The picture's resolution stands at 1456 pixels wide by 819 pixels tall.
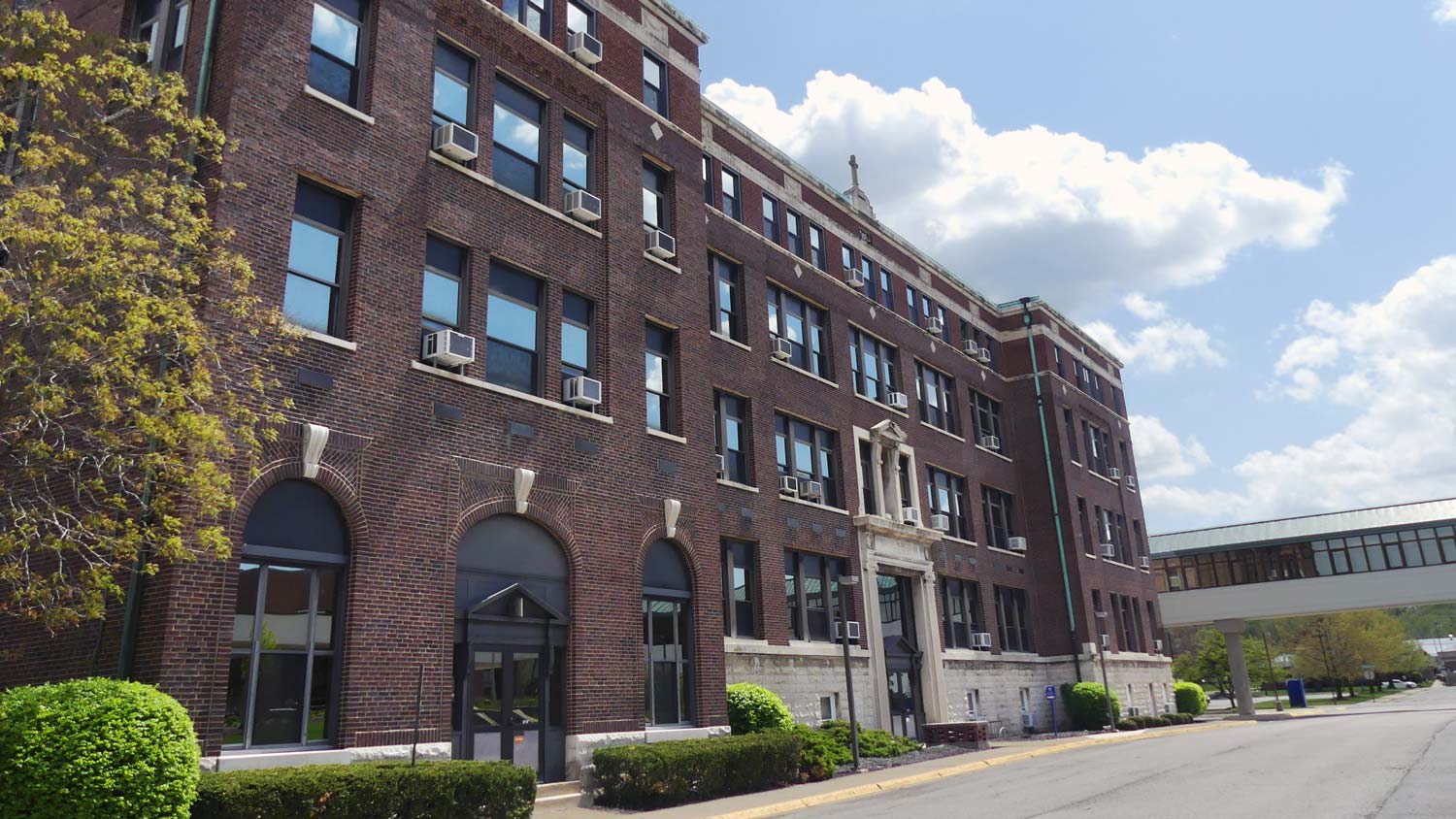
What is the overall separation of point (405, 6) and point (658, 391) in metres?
8.74

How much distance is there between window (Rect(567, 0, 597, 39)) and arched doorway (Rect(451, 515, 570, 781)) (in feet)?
35.3

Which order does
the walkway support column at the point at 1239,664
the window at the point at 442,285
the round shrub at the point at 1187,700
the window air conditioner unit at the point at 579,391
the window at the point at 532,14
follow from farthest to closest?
the round shrub at the point at 1187,700, the walkway support column at the point at 1239,664, the window at the point at 532,14, the window air conditioner unit at the point at 579,391, the window at the point at 442,285

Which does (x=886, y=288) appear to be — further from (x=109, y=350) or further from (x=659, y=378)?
(x=109, y=350)

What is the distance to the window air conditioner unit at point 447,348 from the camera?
16.8 metres

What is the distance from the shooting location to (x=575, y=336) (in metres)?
20.5

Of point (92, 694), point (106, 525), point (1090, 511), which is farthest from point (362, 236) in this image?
point (1090, 511)

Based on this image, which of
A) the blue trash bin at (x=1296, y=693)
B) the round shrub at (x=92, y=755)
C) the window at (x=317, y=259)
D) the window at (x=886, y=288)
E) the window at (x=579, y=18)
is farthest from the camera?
the blue trash bin at (x=1296, y=693)

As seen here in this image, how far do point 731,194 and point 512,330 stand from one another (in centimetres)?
1268

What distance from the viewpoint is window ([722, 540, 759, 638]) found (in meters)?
25.4

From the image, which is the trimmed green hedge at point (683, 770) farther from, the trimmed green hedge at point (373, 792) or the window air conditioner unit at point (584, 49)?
the window air conditioner unit at point (584, 49)

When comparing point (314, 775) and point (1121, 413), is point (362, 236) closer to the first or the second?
point (314, 775)

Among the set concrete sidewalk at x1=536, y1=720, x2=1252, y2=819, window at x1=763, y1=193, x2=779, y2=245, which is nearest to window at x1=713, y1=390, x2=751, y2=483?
window at x1=763, y1=193, x2=779, y2=245

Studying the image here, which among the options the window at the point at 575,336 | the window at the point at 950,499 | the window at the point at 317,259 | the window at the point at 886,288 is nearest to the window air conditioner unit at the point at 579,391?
the window at the point at 575,336

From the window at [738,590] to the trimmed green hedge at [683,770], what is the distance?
5732mm
